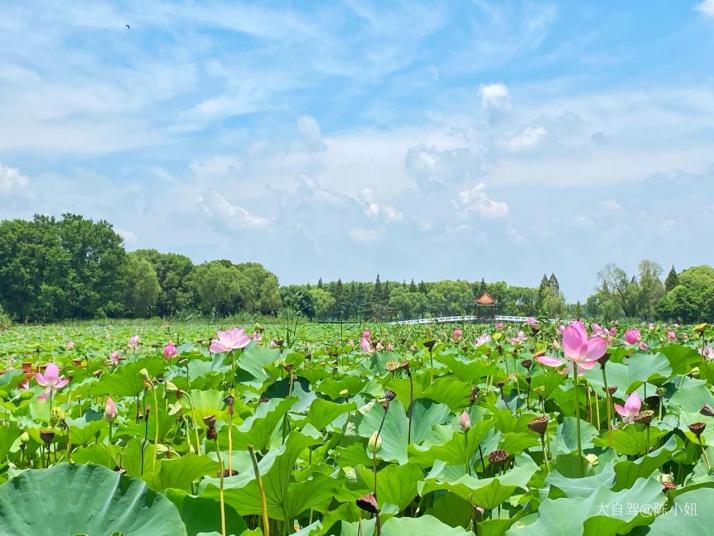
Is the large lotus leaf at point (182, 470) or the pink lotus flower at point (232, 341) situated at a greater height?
the pink lotus flower at point (232, 341)

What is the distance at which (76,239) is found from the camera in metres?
43.2

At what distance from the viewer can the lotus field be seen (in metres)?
0.85

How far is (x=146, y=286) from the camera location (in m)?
53.1

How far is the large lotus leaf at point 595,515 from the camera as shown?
2.39 feet

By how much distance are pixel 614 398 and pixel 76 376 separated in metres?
2.14

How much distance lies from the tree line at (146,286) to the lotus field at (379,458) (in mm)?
22026

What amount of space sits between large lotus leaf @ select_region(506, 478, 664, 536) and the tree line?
23.2 metres

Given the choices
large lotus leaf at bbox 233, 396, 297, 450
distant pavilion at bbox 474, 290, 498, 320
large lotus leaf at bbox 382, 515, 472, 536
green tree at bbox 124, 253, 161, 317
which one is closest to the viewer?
large lotus leaf at bbox 382, 515, 472, 536

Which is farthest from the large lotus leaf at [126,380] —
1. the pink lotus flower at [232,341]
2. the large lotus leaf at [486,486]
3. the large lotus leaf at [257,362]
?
the large lotus leaf at [486,486]

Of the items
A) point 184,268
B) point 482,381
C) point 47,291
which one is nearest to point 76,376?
point 482,381

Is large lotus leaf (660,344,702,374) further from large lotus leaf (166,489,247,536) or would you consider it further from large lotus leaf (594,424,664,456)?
large lotus leaf (166,489,247,536)

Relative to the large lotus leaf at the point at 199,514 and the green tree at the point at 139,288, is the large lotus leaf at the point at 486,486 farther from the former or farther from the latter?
the green tree at the point at 139,288

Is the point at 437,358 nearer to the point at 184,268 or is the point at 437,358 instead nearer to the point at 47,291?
the point at 47,291

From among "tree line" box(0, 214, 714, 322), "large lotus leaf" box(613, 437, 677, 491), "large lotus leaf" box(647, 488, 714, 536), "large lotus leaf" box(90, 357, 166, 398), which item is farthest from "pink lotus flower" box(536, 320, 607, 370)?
"tree line" box(0, 214, 714, 322)
